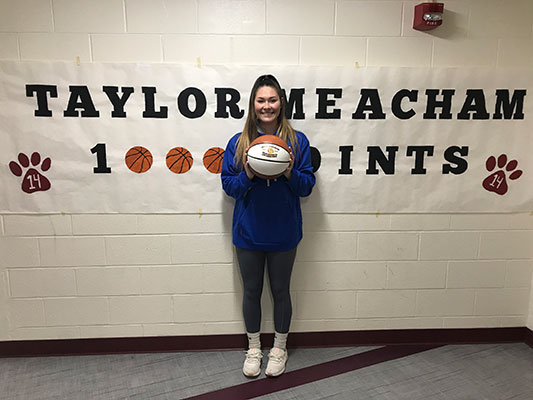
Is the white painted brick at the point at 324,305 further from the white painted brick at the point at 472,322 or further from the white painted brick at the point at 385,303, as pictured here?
the white painted brick at the point at 472,322

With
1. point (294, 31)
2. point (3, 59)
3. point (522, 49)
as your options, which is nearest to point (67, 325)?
point (3, 59)

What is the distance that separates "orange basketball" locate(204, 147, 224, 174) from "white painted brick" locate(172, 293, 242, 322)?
780 mm

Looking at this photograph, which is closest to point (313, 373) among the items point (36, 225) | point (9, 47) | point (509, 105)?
point (36, 225)

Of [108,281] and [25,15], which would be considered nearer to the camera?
[25,15]

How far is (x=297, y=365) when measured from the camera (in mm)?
2244

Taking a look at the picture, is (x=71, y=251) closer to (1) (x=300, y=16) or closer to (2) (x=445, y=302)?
(1) (x=300, y=16)

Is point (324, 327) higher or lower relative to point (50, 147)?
lower

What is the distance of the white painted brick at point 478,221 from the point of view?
2.34 m

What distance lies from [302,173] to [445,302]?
4.27 feet

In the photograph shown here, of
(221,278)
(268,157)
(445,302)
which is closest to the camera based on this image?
(268,157)

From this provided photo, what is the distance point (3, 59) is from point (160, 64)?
2.74ft

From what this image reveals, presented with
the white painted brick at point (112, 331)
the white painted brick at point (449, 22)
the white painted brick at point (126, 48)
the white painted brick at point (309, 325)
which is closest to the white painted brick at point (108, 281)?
the white painted brick at point (112, 331)

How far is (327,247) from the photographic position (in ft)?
7.66

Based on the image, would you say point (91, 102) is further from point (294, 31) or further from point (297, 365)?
point (297, 365)
